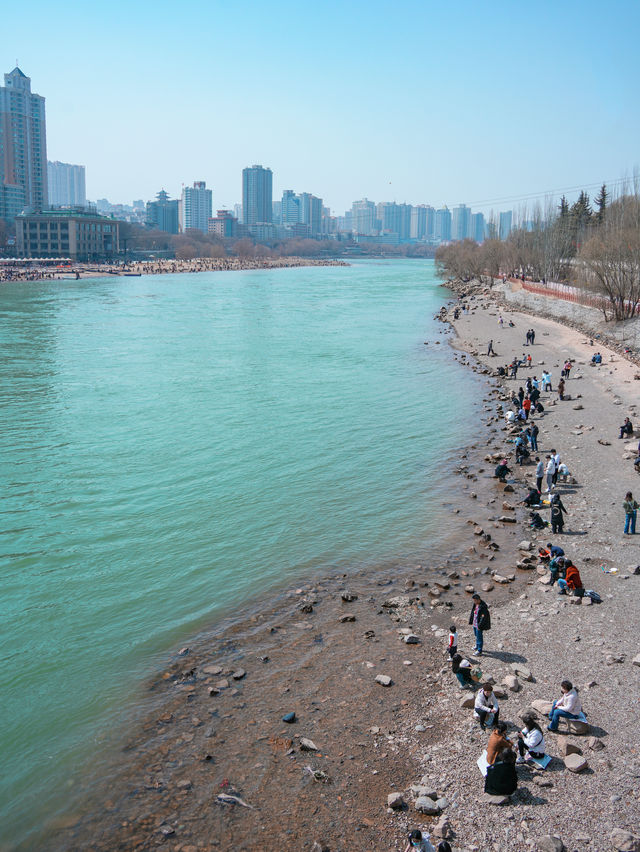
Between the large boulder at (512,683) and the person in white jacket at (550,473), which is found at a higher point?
the person in white jacket at (550,473)

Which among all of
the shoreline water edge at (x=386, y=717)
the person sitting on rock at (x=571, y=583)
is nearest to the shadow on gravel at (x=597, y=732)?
the shoreline water edge at (x=386, y=717)

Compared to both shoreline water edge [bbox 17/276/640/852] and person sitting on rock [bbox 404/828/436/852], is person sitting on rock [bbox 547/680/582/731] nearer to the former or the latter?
shoreline water edge [bbox 17/276/640/852]

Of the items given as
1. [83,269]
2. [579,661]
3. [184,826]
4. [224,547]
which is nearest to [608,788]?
[579,661]

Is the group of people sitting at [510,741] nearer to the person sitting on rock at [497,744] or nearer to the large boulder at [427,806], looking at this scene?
the person sitting on rock at [497,744]

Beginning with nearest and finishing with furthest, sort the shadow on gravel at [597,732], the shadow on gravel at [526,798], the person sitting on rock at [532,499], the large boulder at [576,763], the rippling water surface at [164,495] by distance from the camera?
the shadow on gravel at [526,798]
the large boulder at [576,763]
the shadow on gravel at [597,732]
the rippling water surface at [164,495]
the person sitting on rock at [532,499]

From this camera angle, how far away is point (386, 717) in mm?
11133

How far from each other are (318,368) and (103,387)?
1338cm

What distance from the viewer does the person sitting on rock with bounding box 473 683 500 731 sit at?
1043 cm

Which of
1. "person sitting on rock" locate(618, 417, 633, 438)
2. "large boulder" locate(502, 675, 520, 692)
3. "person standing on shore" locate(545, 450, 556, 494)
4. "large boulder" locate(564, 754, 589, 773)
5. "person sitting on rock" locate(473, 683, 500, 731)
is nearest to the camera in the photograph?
"large boulder" locate(564, 754, 589, 773)

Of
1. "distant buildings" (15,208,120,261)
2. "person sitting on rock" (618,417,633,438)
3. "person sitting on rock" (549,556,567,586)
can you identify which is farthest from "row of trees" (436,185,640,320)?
"distant buildings" (15,208,120,261)

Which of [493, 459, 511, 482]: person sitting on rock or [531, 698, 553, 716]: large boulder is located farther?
[493, 459, 511, 482]: person sitting on rock

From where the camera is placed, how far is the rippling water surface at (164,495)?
13.2 m

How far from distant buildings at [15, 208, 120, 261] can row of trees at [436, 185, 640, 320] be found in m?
79.2

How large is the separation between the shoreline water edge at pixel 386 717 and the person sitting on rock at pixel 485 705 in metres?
0.20
